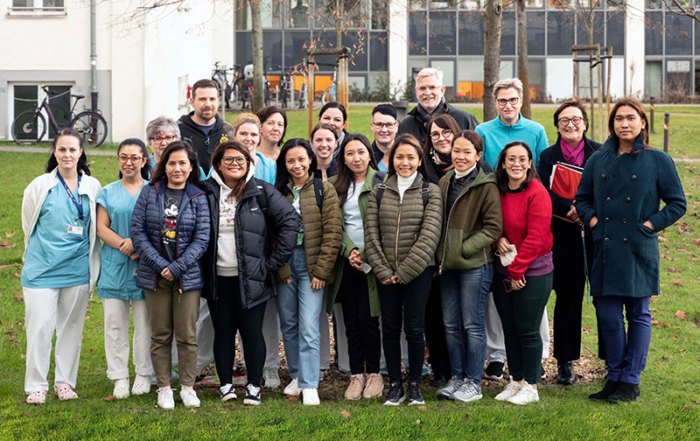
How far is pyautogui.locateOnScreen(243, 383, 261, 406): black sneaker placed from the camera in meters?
6.25

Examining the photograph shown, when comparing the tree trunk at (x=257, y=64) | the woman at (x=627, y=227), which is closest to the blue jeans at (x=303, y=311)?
the woman at (x=627, y=227)

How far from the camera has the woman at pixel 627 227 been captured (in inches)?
243

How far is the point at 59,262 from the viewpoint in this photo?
6.27 metres

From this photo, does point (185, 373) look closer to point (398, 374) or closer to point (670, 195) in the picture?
Answer: point (398, 374)

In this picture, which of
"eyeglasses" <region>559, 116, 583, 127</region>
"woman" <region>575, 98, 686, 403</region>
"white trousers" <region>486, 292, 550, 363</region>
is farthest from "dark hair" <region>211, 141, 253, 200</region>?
"woman" <region>575, 98, 686, 403</region>

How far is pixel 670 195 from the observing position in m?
6.18

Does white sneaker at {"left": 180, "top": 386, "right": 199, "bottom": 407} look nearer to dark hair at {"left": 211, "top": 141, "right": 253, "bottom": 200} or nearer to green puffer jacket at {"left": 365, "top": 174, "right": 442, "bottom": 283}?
dark hair at {"left": 211, "top": 141, "right": 253, "bottom": 200}

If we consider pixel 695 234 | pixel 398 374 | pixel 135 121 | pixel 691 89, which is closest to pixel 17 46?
pixel 135 121

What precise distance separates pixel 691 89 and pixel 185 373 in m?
37.0

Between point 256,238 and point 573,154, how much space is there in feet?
8.38

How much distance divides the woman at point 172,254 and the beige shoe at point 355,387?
3.72ft

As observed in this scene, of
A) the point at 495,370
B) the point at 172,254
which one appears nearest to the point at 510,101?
the point at 495,370

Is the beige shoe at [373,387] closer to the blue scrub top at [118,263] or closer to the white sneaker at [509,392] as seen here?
the white sneaker at [509,392]

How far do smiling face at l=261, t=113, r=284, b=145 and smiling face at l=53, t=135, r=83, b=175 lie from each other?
1.54 meters
